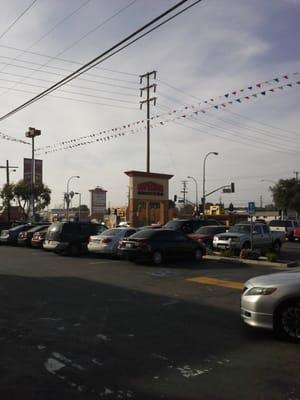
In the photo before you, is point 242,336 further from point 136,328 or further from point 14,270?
point 14,270

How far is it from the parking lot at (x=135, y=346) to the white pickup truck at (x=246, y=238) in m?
11.0

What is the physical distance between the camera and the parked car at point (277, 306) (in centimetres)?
789

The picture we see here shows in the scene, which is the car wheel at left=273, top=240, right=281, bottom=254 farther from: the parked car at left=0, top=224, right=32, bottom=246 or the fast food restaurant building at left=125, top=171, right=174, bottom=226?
the fast food restaurant building at left=125, top=171, right=174, bottom=226

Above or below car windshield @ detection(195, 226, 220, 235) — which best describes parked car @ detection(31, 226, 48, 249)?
below

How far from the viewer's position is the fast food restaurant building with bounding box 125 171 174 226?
45062mm

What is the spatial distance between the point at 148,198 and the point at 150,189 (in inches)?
32.0

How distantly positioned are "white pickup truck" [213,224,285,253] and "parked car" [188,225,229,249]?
96 centimetres

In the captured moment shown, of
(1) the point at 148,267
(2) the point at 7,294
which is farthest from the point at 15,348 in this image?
(1) the point at 148,267

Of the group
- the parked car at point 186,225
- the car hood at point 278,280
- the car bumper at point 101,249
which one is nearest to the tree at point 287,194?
the parked car at point 186,225

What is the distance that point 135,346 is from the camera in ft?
25.2

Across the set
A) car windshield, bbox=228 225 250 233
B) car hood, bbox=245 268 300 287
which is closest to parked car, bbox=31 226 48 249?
car windshield, bbox=228 225 250 233

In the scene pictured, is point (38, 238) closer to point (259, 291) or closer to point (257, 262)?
point (257, 262)

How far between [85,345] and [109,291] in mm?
5561

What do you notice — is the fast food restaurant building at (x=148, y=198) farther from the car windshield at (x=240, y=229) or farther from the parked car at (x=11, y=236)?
the car windshield at (x=240, y=229)
